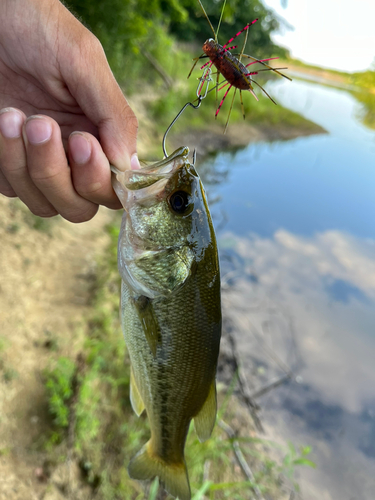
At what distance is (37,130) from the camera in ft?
4.49

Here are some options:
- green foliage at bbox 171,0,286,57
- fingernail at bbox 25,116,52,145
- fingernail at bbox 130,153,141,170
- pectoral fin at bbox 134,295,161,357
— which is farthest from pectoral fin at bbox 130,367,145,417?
green foliage at bbox 171,0,286,57

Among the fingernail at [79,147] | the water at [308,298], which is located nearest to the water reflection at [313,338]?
the water at [308,298]

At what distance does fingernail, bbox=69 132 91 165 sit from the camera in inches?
58.0

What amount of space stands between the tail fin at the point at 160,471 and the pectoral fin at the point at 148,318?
76cm

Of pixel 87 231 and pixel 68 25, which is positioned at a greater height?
pixel 68 25

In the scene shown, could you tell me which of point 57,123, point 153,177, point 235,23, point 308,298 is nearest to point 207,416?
point 153,177

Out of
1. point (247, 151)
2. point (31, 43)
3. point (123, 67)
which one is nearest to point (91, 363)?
point (31, 43)

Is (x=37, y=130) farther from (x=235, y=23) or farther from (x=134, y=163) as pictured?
(x=235, y=23)

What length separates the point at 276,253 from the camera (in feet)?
29.0

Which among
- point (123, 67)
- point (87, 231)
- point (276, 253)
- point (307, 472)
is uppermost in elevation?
point (123, 67)

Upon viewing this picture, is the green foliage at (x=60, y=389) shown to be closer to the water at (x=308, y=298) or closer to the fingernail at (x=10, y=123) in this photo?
the fingernail at (x=10, y=123)

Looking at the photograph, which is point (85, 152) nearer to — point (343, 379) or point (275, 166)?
point (343, 379)

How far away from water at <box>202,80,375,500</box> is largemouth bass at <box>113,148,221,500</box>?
12.5ft

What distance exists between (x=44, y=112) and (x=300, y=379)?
222 inches
